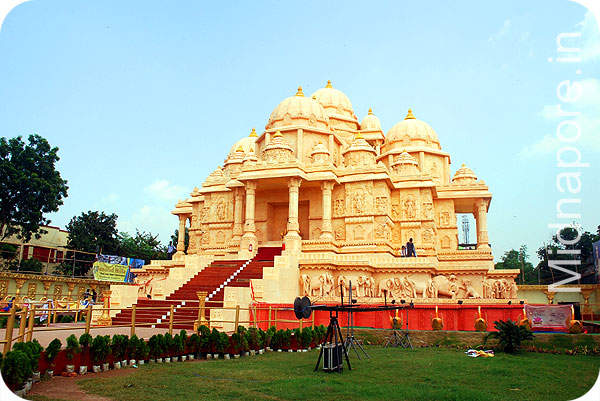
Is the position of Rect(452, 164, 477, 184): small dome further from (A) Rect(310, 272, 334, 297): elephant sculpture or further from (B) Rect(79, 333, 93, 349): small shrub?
(B) Rect(79, 333, 93, 349): small shrub

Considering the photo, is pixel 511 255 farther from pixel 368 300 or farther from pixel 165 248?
pixel 368 300

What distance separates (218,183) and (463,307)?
17228 mm

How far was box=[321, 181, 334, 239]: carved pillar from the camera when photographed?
25091mm

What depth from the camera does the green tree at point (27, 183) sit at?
32.1 m

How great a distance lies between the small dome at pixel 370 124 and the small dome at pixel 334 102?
151 cm

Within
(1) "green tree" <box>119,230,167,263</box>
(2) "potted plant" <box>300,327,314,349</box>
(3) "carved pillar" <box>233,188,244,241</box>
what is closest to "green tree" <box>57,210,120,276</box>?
(1) "green tree" <box>119,230,167,263</box>

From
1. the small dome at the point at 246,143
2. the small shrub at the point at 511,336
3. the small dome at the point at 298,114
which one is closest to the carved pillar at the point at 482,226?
the small dome at the point at 298,114

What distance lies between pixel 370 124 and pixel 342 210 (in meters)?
12.3

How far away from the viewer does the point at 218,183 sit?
30.0m

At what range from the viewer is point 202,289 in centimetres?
2045

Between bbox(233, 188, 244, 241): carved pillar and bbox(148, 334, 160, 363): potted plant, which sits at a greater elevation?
bbox(233, 188, 244, 241): carved pillar

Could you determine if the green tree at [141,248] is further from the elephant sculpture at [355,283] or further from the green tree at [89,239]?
the elephant sculpture at [355,283]

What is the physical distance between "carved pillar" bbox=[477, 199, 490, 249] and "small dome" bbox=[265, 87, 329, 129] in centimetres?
1075

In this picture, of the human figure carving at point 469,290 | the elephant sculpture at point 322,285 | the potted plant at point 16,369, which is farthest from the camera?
the human figure carving at point 469,290
